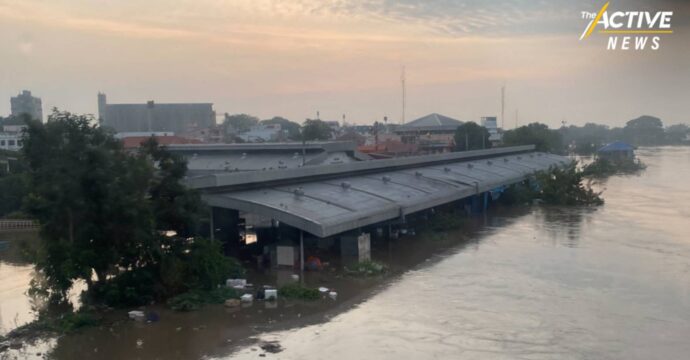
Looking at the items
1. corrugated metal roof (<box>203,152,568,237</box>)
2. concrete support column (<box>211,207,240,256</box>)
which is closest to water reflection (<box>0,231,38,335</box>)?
corrugated metal roof (<box>203,152,568,237</box>)

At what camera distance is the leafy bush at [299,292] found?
9.59 meters

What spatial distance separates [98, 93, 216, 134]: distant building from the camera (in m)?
44.2

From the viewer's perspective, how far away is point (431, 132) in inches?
1991

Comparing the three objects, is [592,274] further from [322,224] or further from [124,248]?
[124,248]

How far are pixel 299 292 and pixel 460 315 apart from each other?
8.57 ft

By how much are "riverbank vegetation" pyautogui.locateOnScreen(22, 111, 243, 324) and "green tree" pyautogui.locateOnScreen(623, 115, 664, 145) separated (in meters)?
90.8

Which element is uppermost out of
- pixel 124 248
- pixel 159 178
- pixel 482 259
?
pixel 159 178

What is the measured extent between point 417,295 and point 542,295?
79.7 inches

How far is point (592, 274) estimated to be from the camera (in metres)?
11.1

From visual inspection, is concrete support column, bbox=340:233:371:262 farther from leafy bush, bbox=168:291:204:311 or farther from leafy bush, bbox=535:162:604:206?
leafy bush, bbox=535:162:604:206

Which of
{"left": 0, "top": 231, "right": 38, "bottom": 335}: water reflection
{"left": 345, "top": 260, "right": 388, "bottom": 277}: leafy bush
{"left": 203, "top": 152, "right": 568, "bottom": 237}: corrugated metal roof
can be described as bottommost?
{"left": 0, "top": 231, "right": 38, "bottom": 335}: water reflection

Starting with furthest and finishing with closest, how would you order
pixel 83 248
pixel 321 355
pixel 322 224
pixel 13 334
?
pixel 322 224 < pixel 83 248 < pixel 13 334 < pixel 321 355

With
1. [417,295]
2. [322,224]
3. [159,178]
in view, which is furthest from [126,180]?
[417,295]

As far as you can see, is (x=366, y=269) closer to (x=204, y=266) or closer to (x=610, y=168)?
(x=204, y=266)
